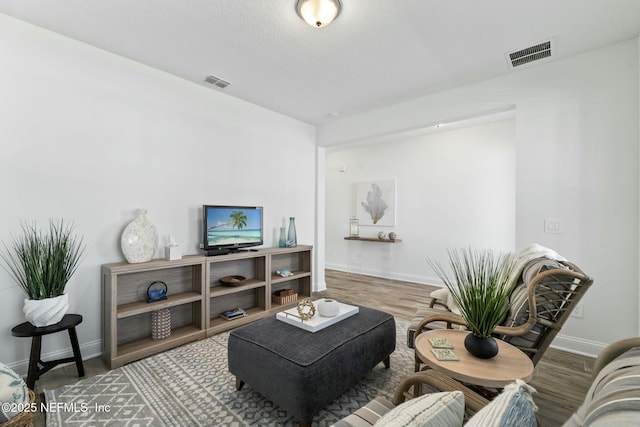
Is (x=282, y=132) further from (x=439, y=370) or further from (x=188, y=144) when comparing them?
(x=439, y=370)

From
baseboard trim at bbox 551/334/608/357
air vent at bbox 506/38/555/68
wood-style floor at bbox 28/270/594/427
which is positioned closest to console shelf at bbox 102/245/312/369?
wood-style floor at bbox 28/270/594/427

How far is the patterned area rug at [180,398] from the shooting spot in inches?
68.8

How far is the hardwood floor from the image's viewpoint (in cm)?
189

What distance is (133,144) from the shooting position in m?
2.78

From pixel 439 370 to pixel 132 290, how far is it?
2652 mm

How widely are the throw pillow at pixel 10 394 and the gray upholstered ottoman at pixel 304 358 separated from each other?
993mm

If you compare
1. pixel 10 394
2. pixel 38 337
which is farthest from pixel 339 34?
pixel 38 337

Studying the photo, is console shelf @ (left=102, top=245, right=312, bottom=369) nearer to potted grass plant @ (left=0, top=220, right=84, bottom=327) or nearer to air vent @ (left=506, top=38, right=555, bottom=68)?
potted grass plant @ (left=0, top=220, right=84, bottom=327)

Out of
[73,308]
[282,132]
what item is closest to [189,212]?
[73,308]

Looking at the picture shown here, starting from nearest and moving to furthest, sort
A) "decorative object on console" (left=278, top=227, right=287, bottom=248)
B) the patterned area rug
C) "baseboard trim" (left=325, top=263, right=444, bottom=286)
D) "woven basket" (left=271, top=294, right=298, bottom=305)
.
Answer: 1. the patterned area rug
2. "woven basket" (left=271, top=294, right=298, bottom=305)
3. "decorative object on console" (left=278, top=227, right=287, bottom=248)
4. "baseboard trim" (left=325, top=263, right=444, bottom=286)

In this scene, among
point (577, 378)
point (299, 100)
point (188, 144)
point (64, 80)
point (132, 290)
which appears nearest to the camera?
point (577, 378)

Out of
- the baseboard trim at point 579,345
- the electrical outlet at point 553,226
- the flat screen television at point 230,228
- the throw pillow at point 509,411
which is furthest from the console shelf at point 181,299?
the baseboard trim at point 579,345

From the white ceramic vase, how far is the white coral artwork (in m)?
4.73

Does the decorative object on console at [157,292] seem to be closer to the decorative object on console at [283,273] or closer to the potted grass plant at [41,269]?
the potted grass plant at [41,269]
